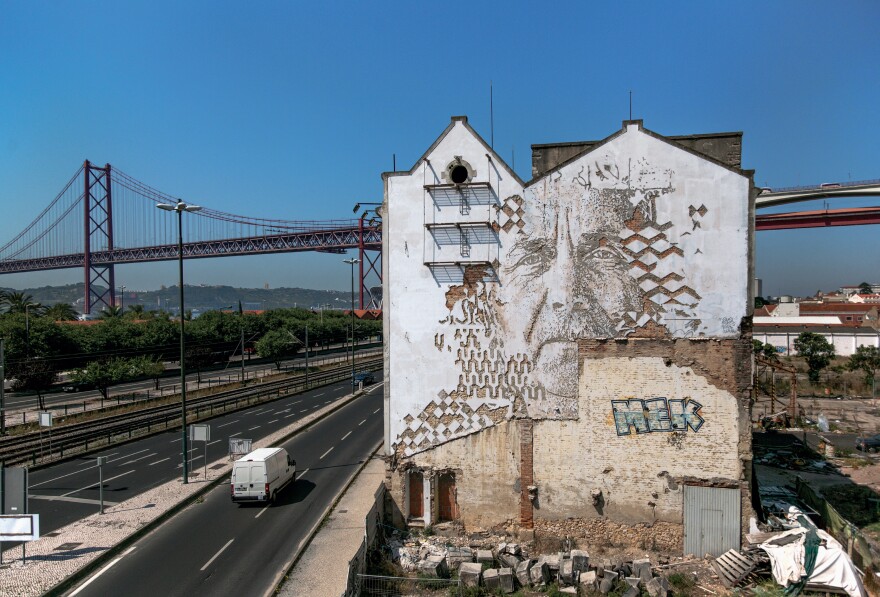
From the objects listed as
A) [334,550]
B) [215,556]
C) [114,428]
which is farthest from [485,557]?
[114,428]

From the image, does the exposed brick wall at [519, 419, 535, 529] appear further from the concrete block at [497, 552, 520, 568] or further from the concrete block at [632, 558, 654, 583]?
the concrete block at [632, 558, 654, 583]

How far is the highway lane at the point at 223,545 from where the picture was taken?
41.0 feet

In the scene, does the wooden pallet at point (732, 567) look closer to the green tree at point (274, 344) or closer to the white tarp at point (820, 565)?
the white tarp at point (820, 565)

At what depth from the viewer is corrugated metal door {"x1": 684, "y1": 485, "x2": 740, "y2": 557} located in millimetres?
13922

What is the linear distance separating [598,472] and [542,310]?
179 inches

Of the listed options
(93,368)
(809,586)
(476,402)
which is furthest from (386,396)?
(93,368)

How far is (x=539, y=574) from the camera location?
12.9 m

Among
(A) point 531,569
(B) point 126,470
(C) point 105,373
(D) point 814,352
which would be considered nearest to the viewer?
(A) point 531,569

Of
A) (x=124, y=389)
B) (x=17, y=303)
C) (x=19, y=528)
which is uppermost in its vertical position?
(x=17, y=303)

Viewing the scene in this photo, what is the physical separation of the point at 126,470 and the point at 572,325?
1917 cm

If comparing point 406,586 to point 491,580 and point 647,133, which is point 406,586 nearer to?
point 491,580

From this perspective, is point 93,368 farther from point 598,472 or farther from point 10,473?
point 598,472

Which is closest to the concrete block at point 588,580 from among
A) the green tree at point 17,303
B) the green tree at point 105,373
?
the green tree at point 105,373

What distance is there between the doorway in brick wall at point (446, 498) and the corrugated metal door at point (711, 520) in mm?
6086
